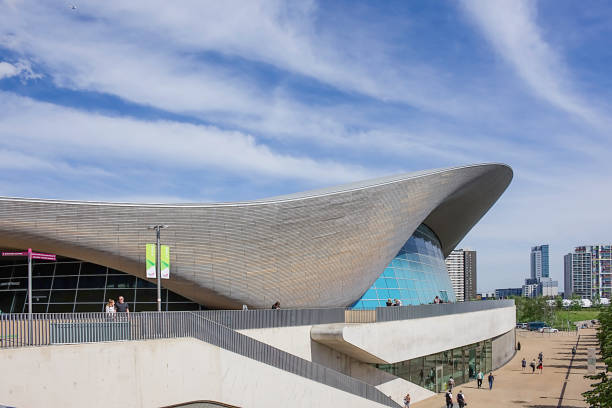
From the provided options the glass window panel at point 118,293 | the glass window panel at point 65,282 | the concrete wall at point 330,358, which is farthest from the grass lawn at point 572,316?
the glass window panel at point 65,282

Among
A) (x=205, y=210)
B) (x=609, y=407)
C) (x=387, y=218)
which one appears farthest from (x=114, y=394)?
(x=387, y=218)

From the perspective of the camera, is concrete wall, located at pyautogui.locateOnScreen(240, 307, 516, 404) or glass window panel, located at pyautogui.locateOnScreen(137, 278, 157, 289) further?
glass window panel, located at pyautogui.locateOnScreen(137, 278, 157, 289)

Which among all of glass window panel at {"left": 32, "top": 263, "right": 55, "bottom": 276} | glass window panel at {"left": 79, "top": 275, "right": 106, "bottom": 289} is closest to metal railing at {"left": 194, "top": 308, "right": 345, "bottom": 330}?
glass window panel at {"left": 79, "top": 275, "right": 106, "bottom": 289}

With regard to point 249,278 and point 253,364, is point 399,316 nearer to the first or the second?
point 249,278

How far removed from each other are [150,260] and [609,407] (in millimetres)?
17104

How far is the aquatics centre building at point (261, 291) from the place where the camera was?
17125 mm

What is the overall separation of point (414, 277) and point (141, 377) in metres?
25.5

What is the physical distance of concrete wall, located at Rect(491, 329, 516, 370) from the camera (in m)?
44.2

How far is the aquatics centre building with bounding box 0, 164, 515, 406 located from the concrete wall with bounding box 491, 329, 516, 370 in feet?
28.3

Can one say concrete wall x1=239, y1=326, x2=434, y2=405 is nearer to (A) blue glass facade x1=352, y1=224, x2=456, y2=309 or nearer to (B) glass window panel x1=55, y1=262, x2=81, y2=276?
(A) blue glass facade x1=352, y1=224, x2=456, y2=309

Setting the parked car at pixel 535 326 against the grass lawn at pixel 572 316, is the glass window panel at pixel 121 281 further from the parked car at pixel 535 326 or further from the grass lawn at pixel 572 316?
the grass lawn at pixel 572 316

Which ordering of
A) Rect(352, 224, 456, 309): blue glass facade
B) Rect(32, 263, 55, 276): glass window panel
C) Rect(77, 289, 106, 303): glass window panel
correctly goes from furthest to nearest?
Rect(352, 224, 456, 309): blue glass facade, Rect(32, 263, 55, 276): glass window panel, Rect(77, 289, 106, 303): glass window panel

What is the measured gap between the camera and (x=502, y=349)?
47188mm

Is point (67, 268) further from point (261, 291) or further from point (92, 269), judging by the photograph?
point (261, 291)
